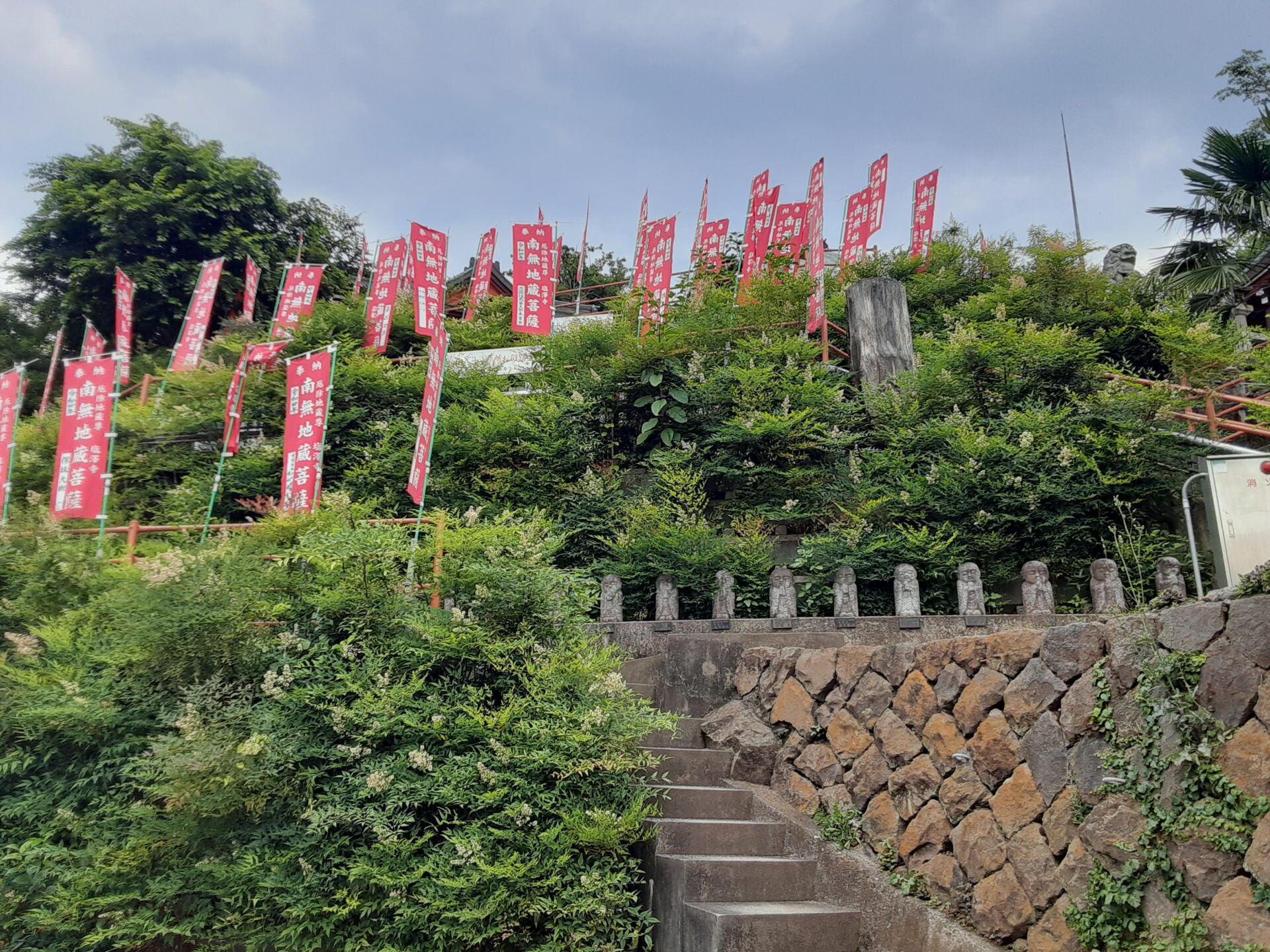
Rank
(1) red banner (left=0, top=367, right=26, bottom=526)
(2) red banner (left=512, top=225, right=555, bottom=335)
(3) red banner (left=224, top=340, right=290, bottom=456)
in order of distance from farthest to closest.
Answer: (2) red banner (left=512, top=225, right=555, bottom=335), (3) red banner (left=224, top=340, right=290, bottom=456), (1) red banner (left=0, top=367, right=26, bottom=526)

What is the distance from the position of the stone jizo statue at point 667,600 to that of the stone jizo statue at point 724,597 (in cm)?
37

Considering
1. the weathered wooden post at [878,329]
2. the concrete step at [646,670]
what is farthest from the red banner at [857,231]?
the concrete step at [646,670]

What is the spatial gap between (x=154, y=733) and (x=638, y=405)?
622 cm

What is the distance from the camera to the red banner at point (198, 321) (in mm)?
16781

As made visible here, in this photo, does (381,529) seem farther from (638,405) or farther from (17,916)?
(638,405)

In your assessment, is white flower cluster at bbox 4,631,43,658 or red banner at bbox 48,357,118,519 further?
red banner at bbox 48,357,118,519

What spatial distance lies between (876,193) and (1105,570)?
13.1m

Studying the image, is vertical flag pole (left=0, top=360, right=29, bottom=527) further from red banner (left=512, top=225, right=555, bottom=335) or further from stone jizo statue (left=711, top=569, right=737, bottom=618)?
stone jizo statue (left=711, top=569, right=737, bottom=618)

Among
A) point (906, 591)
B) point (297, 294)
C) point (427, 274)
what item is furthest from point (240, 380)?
point (906, 591)

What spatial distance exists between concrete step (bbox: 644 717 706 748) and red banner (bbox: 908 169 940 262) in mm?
14790

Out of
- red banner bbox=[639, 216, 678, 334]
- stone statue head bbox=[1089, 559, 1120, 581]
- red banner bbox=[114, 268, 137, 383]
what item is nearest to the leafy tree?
red banner bbox=[114, 268, 137, 383]

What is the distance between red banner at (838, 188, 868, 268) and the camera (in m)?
17.4

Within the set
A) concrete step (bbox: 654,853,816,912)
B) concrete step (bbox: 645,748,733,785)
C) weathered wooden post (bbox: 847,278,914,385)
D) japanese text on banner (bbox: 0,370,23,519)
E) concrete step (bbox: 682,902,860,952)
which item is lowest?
concrete step (bbox: 682,902,860,952)

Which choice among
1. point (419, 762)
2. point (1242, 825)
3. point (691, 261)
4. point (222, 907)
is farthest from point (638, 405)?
point (691, 261)
